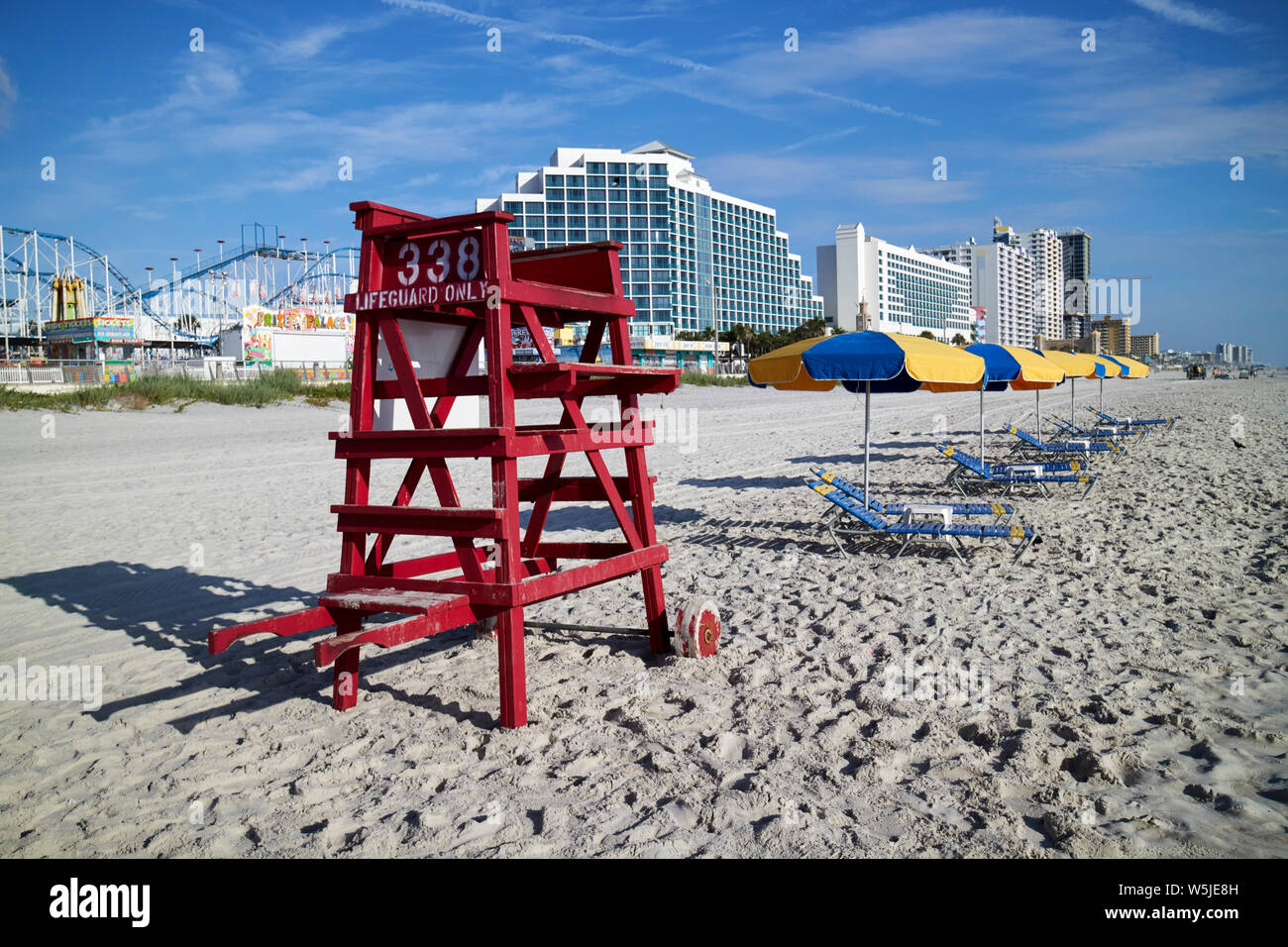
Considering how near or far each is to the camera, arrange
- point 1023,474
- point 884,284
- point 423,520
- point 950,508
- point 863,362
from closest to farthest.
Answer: point 423,520 < point 863,362 < point 950,508 < point 1023,474 < point 884,284

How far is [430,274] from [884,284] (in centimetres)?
12886

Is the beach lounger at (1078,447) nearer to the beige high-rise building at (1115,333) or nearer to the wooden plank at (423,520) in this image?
the wooden plank at (423,520)

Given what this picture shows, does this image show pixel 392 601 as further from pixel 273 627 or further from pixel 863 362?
pixel 863 362

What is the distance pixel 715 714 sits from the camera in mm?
3934

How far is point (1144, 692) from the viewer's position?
405 cm

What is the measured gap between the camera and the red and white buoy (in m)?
4.63

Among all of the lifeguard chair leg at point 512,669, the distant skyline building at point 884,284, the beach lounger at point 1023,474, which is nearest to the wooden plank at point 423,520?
the lifeguard chair leg at point 512,669

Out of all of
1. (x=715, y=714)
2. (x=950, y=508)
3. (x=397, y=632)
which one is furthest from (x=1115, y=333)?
(x=397, y=632)

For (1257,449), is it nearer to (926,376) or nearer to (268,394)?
(926,376)

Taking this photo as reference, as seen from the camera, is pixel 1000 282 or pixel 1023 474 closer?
pixel 1023 474
